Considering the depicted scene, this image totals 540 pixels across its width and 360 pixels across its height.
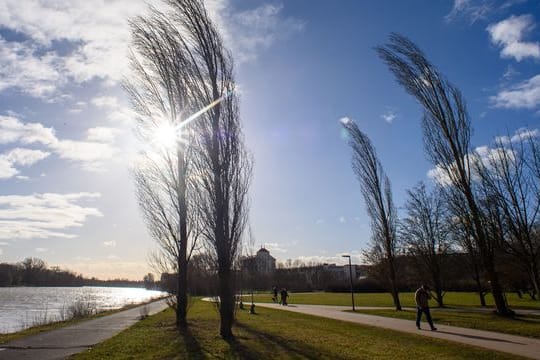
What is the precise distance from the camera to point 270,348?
11031 mm

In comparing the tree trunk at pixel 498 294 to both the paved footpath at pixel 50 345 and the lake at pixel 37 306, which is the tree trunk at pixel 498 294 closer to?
the paved footpath at pixel 50 345

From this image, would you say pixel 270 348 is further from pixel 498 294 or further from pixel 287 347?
pixel 498 294

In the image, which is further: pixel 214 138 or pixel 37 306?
pixel 37 306

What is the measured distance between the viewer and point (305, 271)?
363ft

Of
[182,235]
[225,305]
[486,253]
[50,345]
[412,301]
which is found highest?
[182,235]

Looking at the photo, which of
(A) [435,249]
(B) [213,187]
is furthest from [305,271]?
(B) [213,187]

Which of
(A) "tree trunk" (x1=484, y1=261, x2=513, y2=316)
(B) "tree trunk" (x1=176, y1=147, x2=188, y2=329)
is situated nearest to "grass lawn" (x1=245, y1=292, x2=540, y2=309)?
(A) "tree trunk" (x1=484, y1=261, x2=513, y2=316)

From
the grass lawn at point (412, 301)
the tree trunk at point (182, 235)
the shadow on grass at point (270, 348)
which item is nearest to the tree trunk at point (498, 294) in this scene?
the grass lawn at point (412, 301)

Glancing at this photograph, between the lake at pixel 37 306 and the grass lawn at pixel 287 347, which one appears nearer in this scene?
the grass lawn at pixel 287 347

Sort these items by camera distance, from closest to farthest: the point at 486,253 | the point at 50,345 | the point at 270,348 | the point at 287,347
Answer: the point at 270,348
the point at 287,347
the point at 50,345
the point at 486,253

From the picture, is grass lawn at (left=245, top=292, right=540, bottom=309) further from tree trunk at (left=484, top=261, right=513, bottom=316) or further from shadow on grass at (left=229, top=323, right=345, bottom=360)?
shadow on grass at (left=229, top=323, right=345, bottom=360)

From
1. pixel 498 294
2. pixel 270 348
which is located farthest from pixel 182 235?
pixel 498 294

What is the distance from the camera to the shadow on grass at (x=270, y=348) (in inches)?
388

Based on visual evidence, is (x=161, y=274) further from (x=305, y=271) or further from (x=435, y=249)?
(x=305, y=271)
